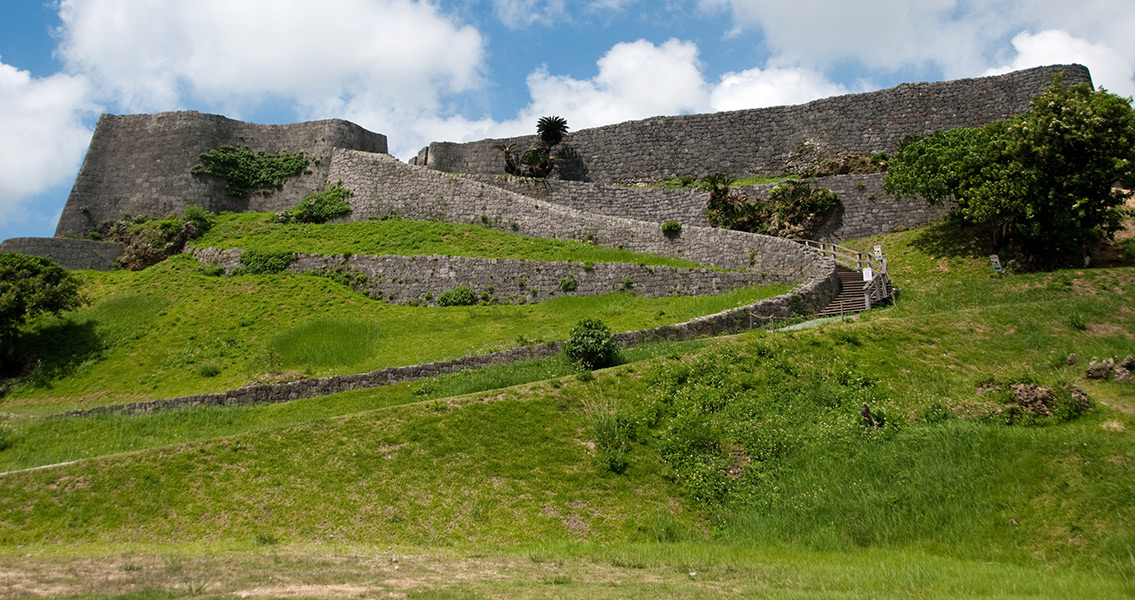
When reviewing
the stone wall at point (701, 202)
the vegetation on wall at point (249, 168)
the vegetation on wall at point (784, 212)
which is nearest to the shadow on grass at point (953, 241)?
the stone wall at point (701, 202)

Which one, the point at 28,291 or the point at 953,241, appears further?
the point at 953,241

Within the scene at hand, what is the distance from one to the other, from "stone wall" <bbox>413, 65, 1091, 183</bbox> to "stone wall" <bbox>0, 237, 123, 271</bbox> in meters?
14.9

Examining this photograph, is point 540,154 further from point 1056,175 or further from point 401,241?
point 1056,175

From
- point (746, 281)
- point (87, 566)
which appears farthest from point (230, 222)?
point (87, 566)

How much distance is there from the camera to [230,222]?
117 feet

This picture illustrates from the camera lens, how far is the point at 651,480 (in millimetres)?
14453

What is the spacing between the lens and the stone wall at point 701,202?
102 ft

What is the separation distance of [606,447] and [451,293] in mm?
13329

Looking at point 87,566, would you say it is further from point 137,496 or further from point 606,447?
point 606,447

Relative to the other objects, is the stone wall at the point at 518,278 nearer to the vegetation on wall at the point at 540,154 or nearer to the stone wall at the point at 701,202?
the stone wall at the point at 701,202

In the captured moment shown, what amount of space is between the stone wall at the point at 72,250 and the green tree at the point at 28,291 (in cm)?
442

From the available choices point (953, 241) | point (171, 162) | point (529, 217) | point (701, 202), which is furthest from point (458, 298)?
point (171, 162)

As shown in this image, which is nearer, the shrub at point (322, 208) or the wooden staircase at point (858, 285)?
the wooden staircase at point (858, 285)

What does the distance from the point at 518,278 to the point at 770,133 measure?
1734cm
